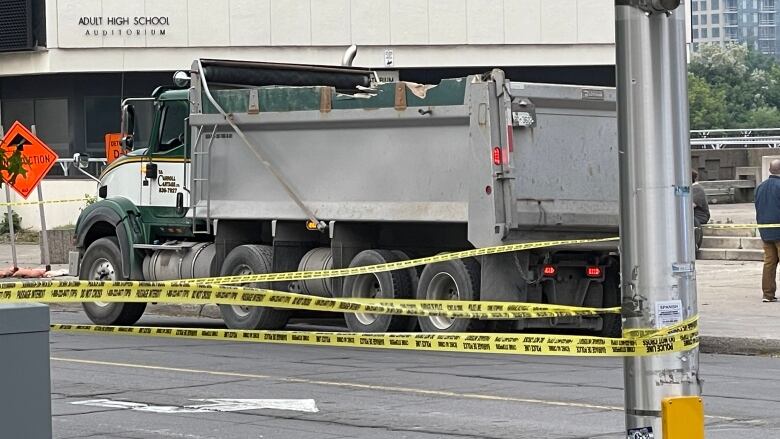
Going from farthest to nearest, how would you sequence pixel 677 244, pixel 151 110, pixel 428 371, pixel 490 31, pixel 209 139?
pixel 490 31, pixel 151 110, pixel 209 139, pixel 428 371, pixel 677 244

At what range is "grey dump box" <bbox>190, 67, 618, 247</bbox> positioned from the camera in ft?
50.7

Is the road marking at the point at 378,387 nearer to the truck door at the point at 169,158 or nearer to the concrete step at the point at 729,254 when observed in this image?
the truck door at the point at 169,158

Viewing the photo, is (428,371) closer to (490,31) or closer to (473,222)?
(473,222)

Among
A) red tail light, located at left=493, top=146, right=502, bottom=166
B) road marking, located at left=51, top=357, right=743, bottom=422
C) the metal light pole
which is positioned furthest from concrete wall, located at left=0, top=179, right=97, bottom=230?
the metal light pole

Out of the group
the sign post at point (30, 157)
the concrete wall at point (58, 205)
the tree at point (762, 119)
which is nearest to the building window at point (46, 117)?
the concrete wall at point (58, 205)

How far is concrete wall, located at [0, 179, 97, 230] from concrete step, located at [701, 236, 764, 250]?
18.5m

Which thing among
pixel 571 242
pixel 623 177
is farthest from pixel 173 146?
pixel 623 177

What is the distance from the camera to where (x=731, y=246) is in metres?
26.1

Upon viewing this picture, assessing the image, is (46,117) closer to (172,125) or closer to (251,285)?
(172,125)

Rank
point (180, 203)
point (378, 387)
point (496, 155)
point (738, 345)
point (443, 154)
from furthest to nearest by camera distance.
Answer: point (180, 203), point (443, 154), point (738, 345), point (496, 155), point (378, 387)

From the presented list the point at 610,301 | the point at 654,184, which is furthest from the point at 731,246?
the point at 654,184

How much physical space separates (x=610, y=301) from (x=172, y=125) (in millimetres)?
6112

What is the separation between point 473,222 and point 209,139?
4249 mm

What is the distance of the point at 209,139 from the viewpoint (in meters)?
18.3
